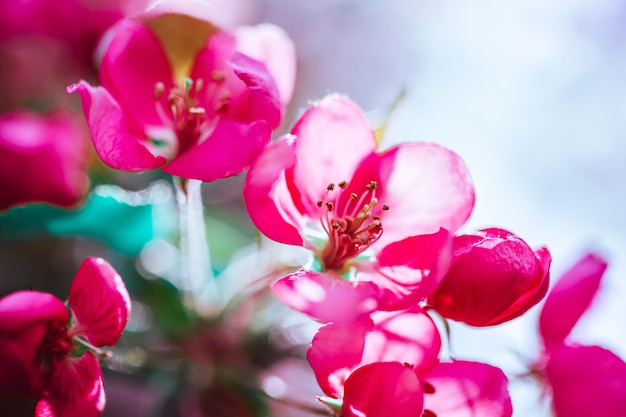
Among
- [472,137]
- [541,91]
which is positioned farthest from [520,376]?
[541,91]

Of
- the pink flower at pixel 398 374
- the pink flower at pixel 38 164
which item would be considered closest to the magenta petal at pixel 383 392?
the pink flower at pixel 398 374

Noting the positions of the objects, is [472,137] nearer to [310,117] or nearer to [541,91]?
[541,91]

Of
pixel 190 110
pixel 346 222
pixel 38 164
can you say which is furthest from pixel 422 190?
pixel 38 164

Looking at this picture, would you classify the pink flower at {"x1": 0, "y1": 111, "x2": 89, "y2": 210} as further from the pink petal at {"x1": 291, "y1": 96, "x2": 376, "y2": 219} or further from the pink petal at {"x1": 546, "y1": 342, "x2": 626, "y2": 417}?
the pink petal at {"x1": 546, "y1": 342, "x2": 626, "y2": 417}

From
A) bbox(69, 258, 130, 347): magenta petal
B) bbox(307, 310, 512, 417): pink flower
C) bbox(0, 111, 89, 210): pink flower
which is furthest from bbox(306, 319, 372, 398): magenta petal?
bbox(0, 111, 89, 210): pink flower

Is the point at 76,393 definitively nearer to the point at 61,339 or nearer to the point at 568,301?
the point at 61,339
